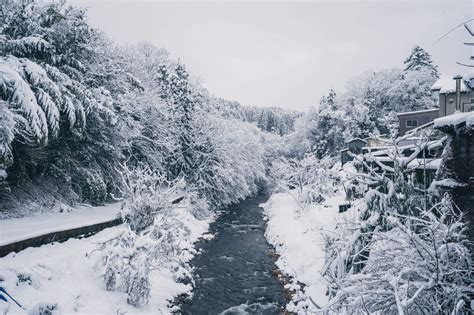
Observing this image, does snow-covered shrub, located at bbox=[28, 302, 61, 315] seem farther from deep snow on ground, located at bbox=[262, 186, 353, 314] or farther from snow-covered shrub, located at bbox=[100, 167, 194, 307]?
deep snow on ground, located at bbox=[262, 186, 353, 314]

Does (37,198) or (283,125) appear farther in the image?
(283,125)

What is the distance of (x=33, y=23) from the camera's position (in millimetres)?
14133

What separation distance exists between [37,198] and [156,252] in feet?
22.4

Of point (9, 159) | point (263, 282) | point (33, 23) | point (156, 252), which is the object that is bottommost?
point (263, 282)

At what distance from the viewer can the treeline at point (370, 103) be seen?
44.1 metres

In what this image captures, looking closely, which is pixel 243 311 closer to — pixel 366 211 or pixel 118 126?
pixel 366 211

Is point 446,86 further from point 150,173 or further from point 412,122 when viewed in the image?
point 150,173

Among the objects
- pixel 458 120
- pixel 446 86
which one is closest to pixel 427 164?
pixel 458 120

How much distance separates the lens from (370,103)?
44.9m

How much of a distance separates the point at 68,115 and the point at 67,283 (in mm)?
7450

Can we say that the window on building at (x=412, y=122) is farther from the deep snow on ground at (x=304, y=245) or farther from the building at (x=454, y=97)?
the deep snow on ground at (x=304, y=245)

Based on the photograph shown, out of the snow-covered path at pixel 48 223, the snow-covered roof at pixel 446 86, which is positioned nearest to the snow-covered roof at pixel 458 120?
the snow-covered path at pixel 48 223

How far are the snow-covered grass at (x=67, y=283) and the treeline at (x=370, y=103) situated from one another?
37.2 m

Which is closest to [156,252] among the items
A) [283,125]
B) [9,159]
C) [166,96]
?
[9,159]
